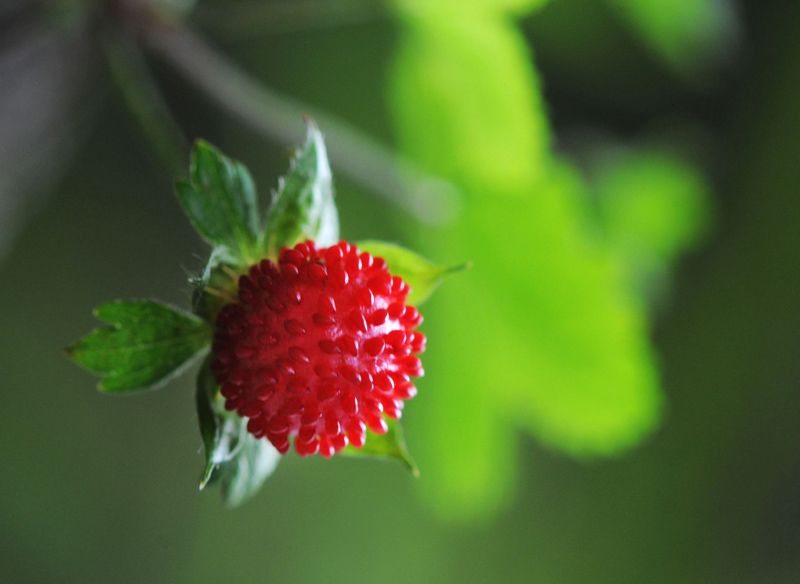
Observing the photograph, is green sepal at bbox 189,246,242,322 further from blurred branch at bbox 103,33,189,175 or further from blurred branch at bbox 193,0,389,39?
blurred branch at bbox 193,0,389,39

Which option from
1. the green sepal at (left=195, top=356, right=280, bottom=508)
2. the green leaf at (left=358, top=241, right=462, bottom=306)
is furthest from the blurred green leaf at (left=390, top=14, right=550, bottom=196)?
the green sepal at (left=195, top=356, right=280, bottom=508)

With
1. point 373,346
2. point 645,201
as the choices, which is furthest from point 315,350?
point 645,201

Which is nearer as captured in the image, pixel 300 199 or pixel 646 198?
pixel 300 199

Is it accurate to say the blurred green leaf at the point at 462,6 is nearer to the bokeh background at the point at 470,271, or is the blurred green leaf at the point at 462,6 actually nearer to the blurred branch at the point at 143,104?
the bokeh background at the point at 470,271

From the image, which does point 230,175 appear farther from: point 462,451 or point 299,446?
point 462,451

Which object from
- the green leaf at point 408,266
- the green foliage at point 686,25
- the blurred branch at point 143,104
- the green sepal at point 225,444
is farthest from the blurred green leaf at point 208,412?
the green foliage at point 686,25

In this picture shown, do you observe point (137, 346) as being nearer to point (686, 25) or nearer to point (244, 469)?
point (244, 469)
